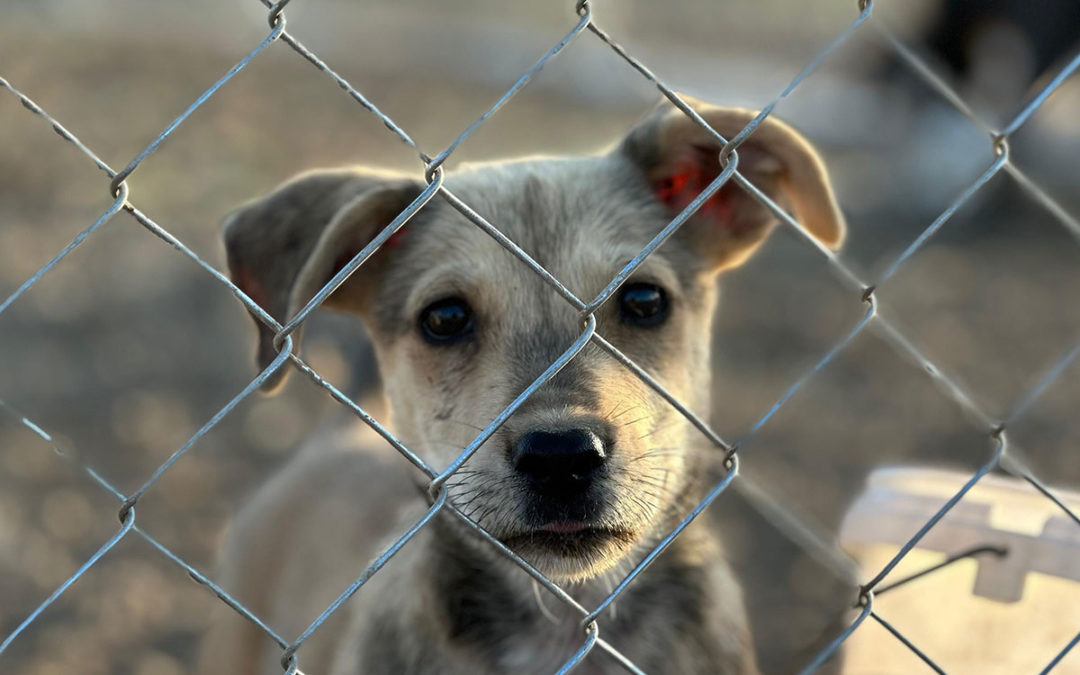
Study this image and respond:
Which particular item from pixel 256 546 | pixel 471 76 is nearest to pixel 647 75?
pixel 256 546

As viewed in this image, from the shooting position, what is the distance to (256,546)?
12.1ft

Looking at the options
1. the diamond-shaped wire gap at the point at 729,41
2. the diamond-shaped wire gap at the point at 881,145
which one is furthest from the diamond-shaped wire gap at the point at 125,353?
the diamond-shaped wire gap at the point at 729,41

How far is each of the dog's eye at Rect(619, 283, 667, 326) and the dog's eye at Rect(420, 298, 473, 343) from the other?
0.39 metres

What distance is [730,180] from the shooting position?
288 centimetres

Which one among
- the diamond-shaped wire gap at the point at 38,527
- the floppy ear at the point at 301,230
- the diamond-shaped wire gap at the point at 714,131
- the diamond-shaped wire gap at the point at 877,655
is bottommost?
the diamond-shaped wire gap at the point at 877,655

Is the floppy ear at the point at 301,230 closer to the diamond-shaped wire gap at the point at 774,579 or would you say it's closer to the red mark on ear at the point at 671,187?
the red mark on ear at the point at 671,187

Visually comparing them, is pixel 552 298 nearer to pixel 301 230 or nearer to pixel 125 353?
pixel 301 230

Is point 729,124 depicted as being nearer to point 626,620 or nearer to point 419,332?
point 419,332

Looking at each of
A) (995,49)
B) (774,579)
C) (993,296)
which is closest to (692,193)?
(774,579)

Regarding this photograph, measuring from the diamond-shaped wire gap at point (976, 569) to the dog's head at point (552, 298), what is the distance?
1.82ft

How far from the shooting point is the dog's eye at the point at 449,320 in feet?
8.67

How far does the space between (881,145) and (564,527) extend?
9365mm

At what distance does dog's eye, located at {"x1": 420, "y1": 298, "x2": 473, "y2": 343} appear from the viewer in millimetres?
2643

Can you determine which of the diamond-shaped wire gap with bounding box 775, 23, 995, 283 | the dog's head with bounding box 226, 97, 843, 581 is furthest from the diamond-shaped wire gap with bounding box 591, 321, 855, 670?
the diamond-shaped wire gap with bounding box 775, 23, 995, 283
